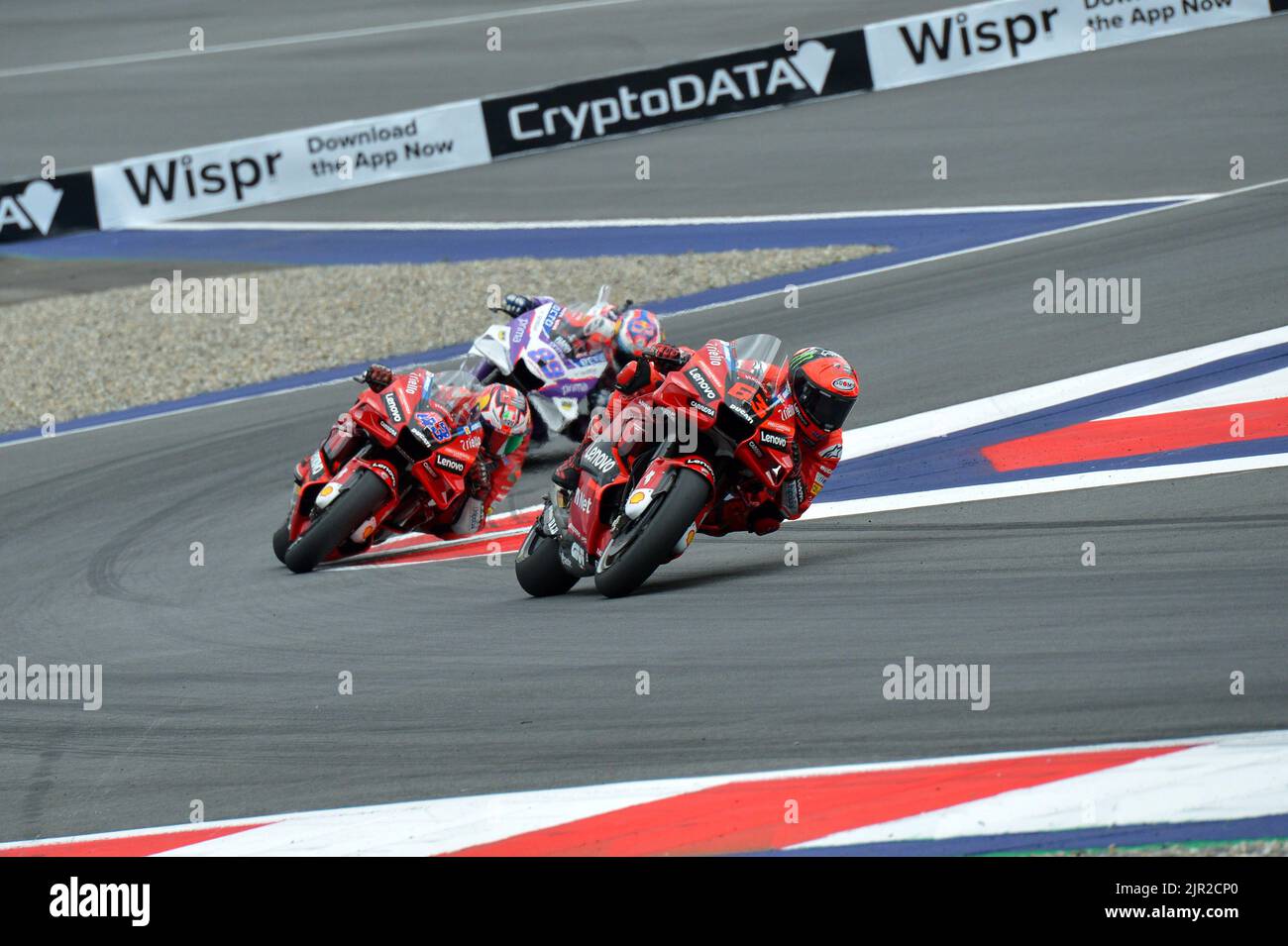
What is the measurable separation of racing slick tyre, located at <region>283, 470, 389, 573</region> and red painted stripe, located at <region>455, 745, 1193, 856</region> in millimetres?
4322

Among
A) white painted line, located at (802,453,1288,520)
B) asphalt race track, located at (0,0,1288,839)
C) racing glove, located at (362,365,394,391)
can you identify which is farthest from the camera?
racing glove, located at (362,365,394,391)

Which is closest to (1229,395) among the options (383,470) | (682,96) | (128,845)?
(383,470)

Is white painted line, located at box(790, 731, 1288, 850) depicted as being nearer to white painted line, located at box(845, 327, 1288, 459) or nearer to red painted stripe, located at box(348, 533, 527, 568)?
red painted stripe, located at box(348, 533, 527, 568)

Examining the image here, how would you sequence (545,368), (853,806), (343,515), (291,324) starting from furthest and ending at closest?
(291,324)
(545,368)
(343,515)
(853,806)

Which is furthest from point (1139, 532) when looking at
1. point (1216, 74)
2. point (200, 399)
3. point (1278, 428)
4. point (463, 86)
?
point (463, 86)

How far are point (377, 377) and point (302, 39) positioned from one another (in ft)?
67.0

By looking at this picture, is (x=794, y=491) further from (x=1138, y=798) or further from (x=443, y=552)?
(x=1138, y=798)

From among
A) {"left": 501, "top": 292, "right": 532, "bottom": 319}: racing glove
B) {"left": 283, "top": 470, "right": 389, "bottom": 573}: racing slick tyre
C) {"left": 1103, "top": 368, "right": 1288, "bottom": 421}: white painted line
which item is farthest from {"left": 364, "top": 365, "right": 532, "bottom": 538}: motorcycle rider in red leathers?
{"left": 1103, "top": 368, "right": 1288, "bottom": 421}: white painted line

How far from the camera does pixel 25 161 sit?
22578 mm

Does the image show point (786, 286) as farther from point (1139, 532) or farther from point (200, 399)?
point (1139, 532)

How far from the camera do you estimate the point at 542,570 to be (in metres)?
7.66

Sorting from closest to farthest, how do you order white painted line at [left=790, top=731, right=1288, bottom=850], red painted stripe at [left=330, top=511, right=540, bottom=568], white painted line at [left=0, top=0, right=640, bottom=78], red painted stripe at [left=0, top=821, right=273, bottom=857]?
white painted line at [left=790, top=731, right=1288, bottom=850] → red painted stripe at [left=0, top=821, right=273, bottom=857] → red painted stripe at [left=330, top=511, right=540, bottom=568] → white painted line at [left=0, top=0, right=640, bottom=78]

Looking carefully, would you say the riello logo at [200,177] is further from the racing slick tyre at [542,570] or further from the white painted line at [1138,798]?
the white painted line at [1138,798]

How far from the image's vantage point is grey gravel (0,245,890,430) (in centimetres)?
1564
